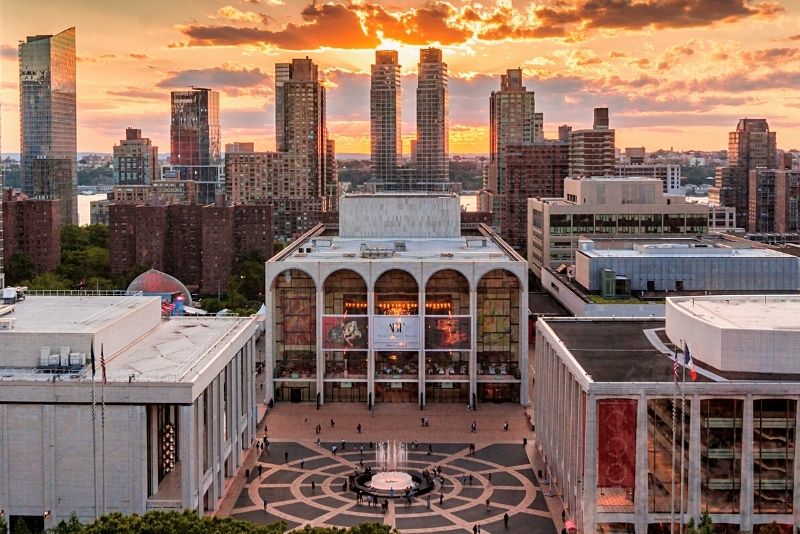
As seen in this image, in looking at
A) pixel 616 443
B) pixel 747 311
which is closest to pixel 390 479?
pixel 616 443

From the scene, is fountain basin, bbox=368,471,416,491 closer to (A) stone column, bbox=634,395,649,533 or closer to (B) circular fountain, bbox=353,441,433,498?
(B) circular fountain, bbox=353,441,433,498

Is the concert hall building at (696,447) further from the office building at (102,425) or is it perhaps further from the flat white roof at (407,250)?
the flat white roof at (407,250)

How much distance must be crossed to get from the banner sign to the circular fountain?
20.3m

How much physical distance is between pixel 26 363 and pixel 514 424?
48061 mm

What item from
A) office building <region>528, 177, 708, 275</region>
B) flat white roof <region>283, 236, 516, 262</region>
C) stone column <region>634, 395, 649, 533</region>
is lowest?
stone column <region>634, 395, 649, 533</region>

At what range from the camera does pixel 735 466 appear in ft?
239

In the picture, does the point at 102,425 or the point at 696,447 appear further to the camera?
the point at 102,425

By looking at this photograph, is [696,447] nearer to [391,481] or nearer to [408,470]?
[391,481]

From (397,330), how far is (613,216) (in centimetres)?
7531

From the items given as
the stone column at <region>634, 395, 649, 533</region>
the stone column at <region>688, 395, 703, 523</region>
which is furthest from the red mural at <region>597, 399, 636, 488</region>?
the stone column at <region>688, 395, 703, 523</region>

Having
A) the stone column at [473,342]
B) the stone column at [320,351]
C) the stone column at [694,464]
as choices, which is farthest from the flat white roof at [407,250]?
the stone column at [694,464]

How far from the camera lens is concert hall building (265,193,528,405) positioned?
11938 centimetres

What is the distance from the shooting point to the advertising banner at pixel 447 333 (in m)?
120

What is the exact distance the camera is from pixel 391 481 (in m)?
91.6
